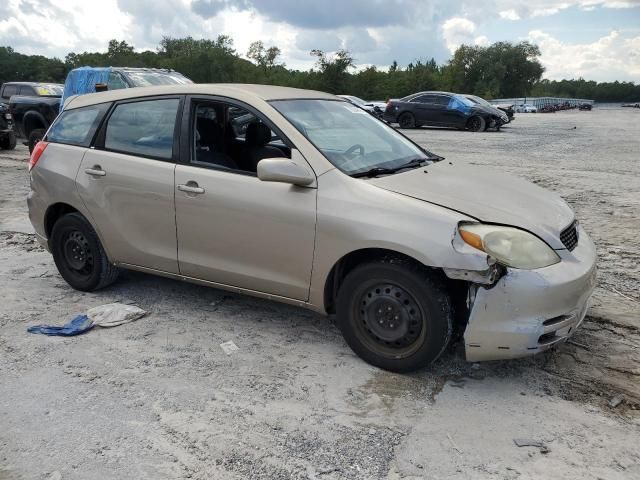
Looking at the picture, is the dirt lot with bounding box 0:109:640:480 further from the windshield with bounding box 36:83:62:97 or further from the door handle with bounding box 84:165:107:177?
the windshield with bounding box 36:83:62:97

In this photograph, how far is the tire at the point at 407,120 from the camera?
23984 millimetres

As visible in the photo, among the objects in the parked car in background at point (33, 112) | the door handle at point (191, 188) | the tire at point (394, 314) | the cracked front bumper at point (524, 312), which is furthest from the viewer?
the parked car in background at point (33, 112)

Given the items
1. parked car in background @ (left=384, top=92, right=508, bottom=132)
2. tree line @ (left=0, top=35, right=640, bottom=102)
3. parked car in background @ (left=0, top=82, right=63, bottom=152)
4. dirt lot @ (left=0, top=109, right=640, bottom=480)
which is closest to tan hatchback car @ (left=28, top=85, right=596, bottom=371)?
dirt lot @ (left=0, top=109, right=640, bottom=480)

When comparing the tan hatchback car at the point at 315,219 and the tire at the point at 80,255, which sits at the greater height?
the tan hatchback car at the point at 315,219

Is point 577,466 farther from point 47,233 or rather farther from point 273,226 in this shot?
point 47,233

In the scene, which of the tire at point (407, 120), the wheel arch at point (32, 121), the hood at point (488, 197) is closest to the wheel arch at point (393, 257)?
the hood at point (488, 197)

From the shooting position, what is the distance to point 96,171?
4.49 metres

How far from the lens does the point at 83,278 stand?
4863 millimetres

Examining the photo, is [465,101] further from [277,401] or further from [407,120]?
[277,401]

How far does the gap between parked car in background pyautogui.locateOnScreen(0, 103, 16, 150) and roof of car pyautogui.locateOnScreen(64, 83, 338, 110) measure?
37.8ft

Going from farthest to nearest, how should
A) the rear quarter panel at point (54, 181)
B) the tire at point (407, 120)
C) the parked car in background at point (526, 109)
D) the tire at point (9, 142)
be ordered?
the parked car in background at point (526, 109), the tire at point (407, 120), the tire at point (9, 142), the rear quarter panel at point (54, 181)

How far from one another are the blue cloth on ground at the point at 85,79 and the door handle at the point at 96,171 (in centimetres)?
814

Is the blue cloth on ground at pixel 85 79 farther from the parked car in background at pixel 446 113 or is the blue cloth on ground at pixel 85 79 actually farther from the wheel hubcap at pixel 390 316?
the parked car in background at pixel 446 113

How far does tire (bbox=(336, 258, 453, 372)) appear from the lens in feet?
10.7
